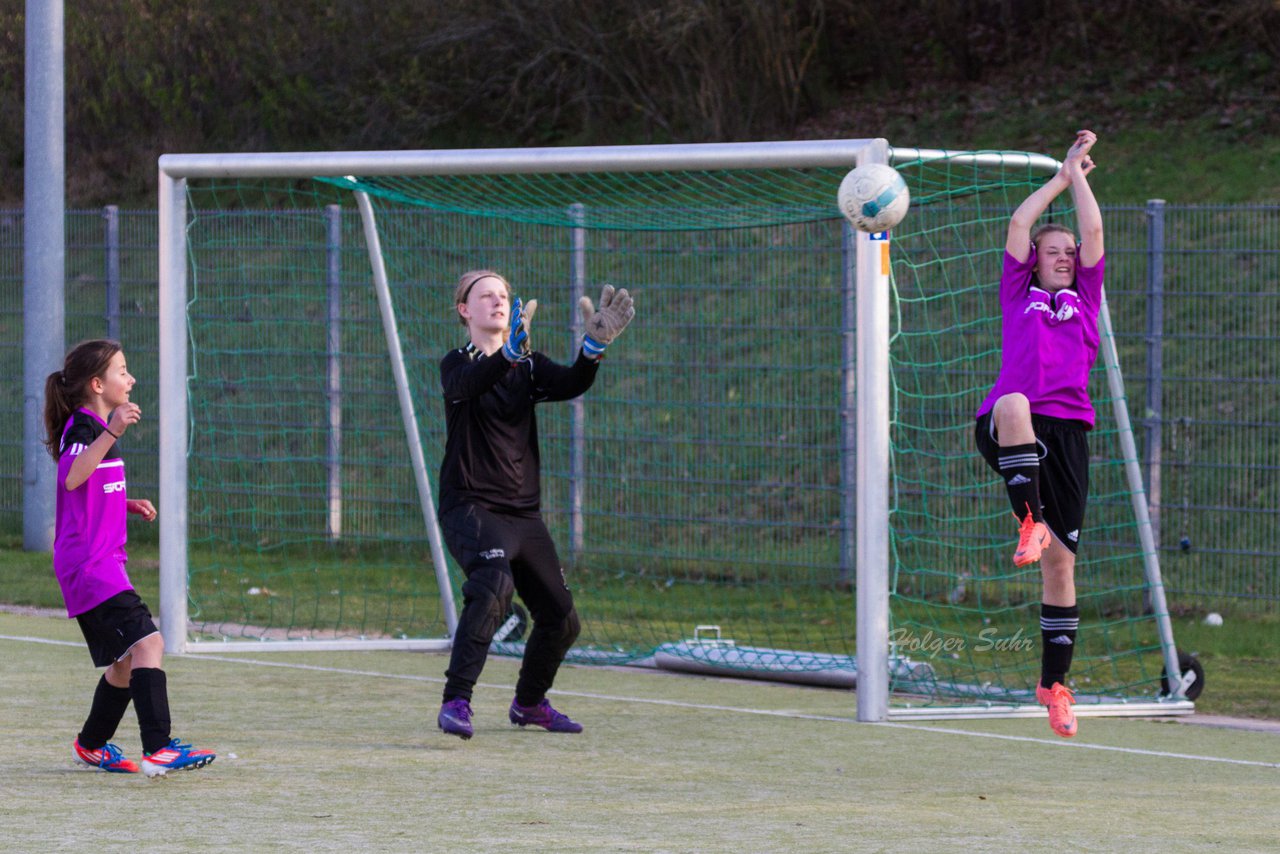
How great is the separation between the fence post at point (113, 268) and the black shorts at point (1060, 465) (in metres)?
9.04

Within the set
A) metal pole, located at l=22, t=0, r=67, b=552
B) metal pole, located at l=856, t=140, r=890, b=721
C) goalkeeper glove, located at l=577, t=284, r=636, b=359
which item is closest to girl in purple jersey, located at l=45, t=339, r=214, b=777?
goalkeeper glove, located at l=577, t=284, r=636, b=359

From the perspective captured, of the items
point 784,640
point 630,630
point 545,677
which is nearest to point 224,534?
point 630,630

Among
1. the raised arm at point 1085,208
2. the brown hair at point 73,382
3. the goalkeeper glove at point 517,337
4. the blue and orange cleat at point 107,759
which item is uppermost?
the raised arm at point 1085,208

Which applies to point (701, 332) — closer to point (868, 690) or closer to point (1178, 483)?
point (1178, 483)

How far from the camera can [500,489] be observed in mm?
7008

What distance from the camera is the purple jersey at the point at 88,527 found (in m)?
6.00

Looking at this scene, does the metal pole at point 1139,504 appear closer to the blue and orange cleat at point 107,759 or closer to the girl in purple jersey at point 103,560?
the girl in purple jersey at point 103,560

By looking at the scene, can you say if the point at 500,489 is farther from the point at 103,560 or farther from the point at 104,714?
the point at 104,714

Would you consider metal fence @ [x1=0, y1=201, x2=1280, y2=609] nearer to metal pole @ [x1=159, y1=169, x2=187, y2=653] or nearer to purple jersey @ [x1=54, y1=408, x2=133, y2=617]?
metal pole @ [x1=159, y1=169, x2=187, y2=653]

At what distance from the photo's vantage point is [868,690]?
24.5ft

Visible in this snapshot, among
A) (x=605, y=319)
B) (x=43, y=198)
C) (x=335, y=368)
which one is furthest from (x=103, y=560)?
(x=43, y=198)

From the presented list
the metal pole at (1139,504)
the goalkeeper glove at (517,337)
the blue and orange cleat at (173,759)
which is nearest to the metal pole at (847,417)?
the metal pole at (1139,504)

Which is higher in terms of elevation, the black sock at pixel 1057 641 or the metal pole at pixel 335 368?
the metal pole at pixel 335 368

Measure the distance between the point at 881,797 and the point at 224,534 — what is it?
7.99 metres
